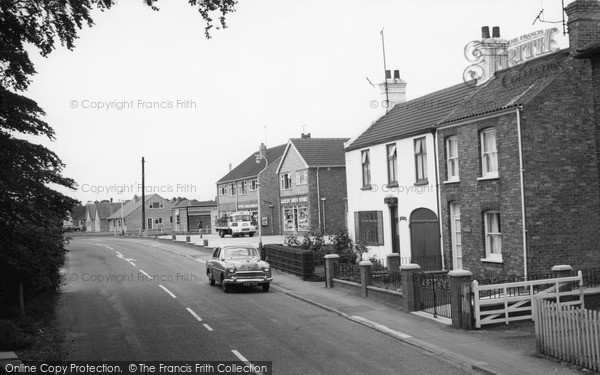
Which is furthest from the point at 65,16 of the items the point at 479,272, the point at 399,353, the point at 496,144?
the point at 479,272

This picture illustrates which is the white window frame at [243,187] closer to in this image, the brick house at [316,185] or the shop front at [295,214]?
the shop front at [295,214]

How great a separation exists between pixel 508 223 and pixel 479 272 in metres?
2.49

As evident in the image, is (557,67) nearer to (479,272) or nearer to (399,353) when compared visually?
(479,272)

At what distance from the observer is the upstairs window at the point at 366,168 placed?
30678mm

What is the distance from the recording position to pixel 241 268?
23250 millimetres

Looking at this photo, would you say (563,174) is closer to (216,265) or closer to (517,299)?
(517,299)

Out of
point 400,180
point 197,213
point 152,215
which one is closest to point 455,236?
point 400,180

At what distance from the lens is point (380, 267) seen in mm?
27016

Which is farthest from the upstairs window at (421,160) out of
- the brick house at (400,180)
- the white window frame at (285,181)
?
the white window frame at (285,181)

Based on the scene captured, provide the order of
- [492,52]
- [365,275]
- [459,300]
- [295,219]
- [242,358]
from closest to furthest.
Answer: [242,358] < [459,300] < [365,275] < [492,52] < [295,219]

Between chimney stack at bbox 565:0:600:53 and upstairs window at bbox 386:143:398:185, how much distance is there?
32.2 feet

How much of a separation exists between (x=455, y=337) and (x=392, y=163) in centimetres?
1498

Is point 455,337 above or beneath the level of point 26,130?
beneath

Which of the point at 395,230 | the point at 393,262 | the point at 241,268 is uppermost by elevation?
the point at 395,230
